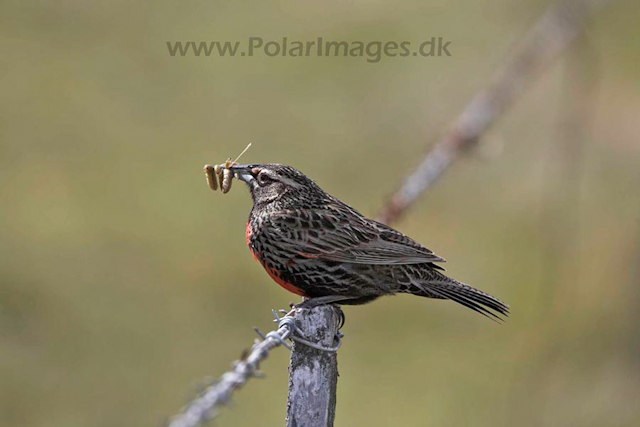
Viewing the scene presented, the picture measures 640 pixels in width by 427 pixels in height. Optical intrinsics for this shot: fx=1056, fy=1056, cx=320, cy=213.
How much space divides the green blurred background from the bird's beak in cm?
255

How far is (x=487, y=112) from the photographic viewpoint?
7605 millimetres

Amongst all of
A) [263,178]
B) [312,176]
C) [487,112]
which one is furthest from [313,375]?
[312,176]

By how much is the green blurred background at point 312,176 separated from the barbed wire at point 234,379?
4.22 metres

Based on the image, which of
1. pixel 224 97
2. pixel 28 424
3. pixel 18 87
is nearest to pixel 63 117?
pixel 18 87

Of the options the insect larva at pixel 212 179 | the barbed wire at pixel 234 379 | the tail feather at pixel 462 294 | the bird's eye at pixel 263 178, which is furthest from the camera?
the insect larva at pixel 212 179

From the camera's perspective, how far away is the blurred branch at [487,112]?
605cm

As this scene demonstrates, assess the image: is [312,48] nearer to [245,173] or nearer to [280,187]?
[245,173]

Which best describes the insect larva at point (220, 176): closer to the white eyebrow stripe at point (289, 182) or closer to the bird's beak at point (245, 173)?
the bird's beak at point (245, 173)

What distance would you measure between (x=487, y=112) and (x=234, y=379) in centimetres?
481

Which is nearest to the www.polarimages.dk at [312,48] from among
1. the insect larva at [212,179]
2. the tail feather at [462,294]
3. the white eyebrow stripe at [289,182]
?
the insect larva at [212,179]

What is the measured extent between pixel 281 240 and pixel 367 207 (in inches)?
240

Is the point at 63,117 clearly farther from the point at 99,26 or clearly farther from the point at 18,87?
the point at 99,26

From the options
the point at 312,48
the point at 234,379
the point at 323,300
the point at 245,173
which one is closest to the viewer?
the point at 234,379

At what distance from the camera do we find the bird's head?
5418 millimetres
